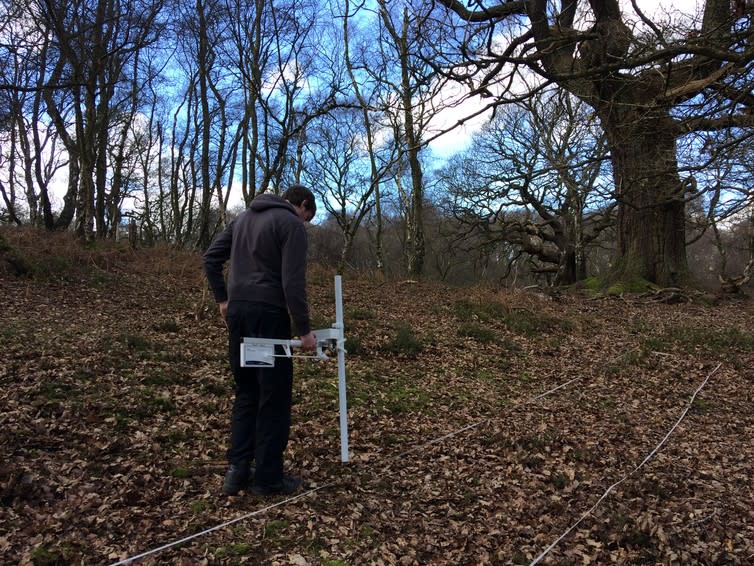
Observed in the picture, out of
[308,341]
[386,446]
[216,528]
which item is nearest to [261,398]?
[308,341]

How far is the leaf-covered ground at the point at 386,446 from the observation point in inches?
128

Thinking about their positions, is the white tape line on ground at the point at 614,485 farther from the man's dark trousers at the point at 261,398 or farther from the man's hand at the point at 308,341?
the man's hand at the point at 308,341

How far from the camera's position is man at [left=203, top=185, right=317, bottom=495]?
3.45m

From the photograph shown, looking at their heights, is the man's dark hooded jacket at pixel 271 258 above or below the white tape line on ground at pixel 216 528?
above

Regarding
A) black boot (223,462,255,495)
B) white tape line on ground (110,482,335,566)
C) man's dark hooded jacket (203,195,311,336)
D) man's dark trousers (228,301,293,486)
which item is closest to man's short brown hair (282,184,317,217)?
man's dark hooded jacket (203,195,311,336)

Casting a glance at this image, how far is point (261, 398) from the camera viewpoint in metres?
3.55

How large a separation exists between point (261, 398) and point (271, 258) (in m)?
→ 0.93

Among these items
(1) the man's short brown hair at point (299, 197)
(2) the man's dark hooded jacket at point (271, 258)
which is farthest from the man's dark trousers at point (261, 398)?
(1) the man's short brown hair at point (299, 197)

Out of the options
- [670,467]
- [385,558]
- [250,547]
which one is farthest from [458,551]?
[670,467]

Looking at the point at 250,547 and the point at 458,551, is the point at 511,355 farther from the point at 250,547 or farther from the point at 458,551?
the point at 250,547

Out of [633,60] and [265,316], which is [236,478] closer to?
[265,316]

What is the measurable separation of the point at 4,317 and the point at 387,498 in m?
6.53

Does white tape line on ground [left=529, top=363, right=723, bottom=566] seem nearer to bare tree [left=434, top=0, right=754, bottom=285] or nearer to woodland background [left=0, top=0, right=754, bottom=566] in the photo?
woodland background [left=0, top=0, right=754, bottom=566]

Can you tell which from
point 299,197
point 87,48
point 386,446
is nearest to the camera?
A: point 299,197
